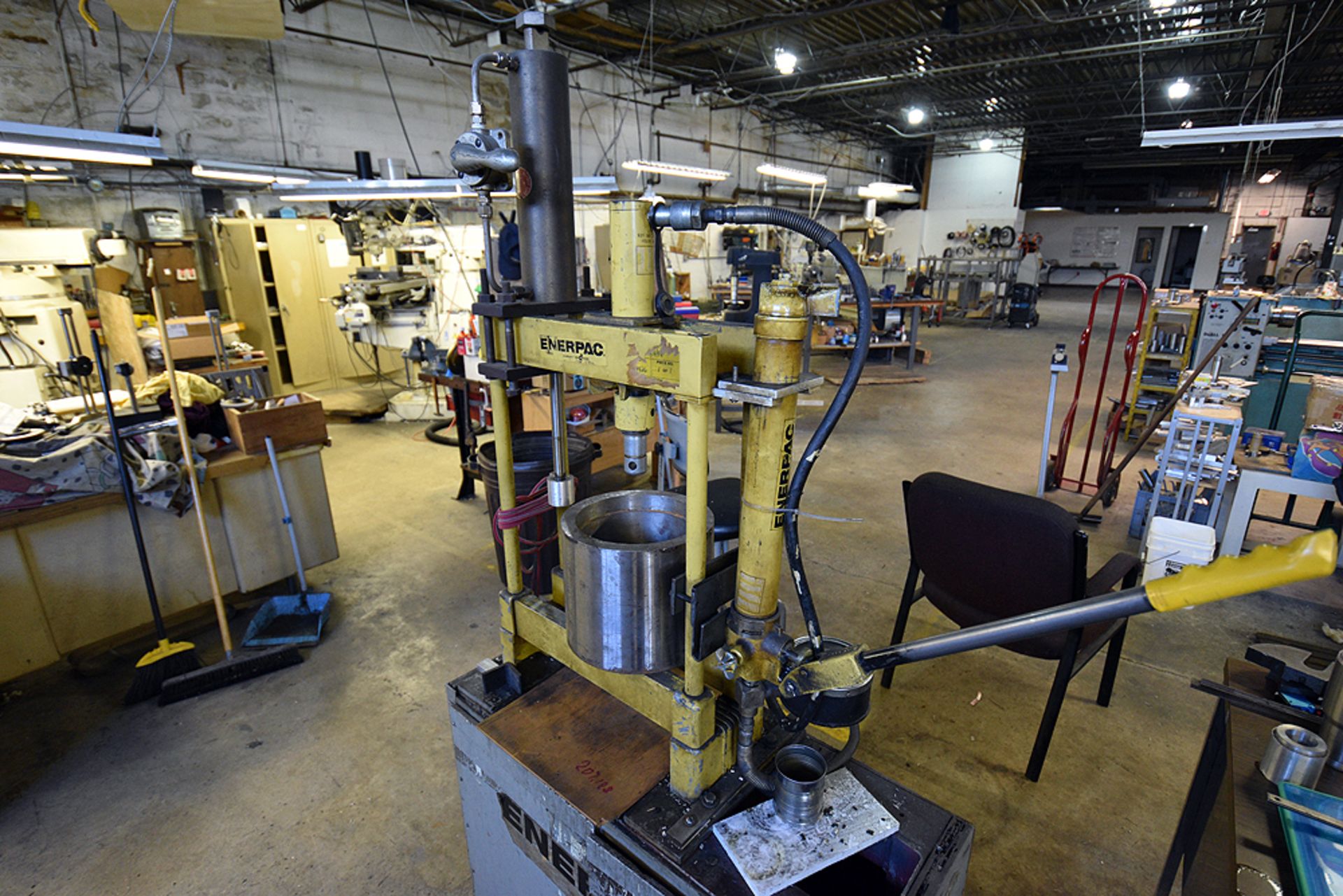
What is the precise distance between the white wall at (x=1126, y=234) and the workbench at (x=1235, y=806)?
17.1 meters

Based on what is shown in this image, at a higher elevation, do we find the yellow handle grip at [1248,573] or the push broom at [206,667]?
the yellow handle grip at [1248,573]

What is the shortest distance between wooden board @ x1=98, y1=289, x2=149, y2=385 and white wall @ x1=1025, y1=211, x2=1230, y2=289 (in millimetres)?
18101

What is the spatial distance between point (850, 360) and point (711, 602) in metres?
0.43

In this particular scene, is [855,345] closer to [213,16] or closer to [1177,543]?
[1177,543]

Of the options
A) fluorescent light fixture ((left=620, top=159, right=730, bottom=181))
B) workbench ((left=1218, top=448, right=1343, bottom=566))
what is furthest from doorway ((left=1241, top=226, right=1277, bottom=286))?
workbench ((left=1218, top=448, right=1343, bottom=566))

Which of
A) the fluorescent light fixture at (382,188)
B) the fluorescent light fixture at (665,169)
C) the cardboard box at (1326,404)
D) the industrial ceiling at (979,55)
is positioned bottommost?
the cardboard box at (1326,404)

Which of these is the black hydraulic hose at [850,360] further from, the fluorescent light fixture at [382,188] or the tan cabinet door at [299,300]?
the tan cabinet door at [299,300]

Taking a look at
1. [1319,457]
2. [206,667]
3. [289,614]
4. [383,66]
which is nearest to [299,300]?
[383,66]

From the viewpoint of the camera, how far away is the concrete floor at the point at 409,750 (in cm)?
165

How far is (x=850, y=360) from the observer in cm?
90

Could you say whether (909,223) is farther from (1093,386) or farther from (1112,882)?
(1112,882)

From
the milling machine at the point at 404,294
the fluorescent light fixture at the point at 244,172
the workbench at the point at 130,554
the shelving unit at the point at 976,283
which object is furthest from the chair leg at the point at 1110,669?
the shelving unit at the point at 976,283

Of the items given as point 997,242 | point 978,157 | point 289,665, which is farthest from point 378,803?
point 978,157

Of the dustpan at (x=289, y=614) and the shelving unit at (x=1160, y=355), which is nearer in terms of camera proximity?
the dustpan at (x=289, y=614)
